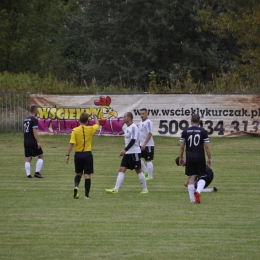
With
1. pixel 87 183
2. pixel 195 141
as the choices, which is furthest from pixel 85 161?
pixel 195 141

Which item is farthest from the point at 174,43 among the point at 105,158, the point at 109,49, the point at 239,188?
the point at 239,188

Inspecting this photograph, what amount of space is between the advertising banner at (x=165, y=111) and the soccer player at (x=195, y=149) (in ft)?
55.9

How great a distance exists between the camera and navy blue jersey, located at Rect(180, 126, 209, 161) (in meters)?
14.4

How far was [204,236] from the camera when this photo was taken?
10.9 m

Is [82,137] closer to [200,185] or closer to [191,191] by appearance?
[191,191]

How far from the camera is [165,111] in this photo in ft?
104

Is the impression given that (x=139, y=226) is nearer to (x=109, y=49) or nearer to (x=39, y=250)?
(x=39, y=250)

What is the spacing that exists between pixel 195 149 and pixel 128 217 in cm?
243

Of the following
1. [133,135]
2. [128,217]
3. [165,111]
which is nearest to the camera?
[128,217]

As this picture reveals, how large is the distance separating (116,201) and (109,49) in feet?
132

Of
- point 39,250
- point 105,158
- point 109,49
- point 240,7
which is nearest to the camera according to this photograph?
point 39,250

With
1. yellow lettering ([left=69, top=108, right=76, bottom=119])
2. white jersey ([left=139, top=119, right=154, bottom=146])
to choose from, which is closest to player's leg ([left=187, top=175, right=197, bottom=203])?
white jersey ([left=139, top=119, right=154, bottom=146])

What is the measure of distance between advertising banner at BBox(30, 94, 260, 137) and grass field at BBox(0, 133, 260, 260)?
28.8ft

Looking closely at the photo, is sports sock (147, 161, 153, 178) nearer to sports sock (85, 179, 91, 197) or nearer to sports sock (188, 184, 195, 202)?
sports sock (85, 179, 91, 197)
